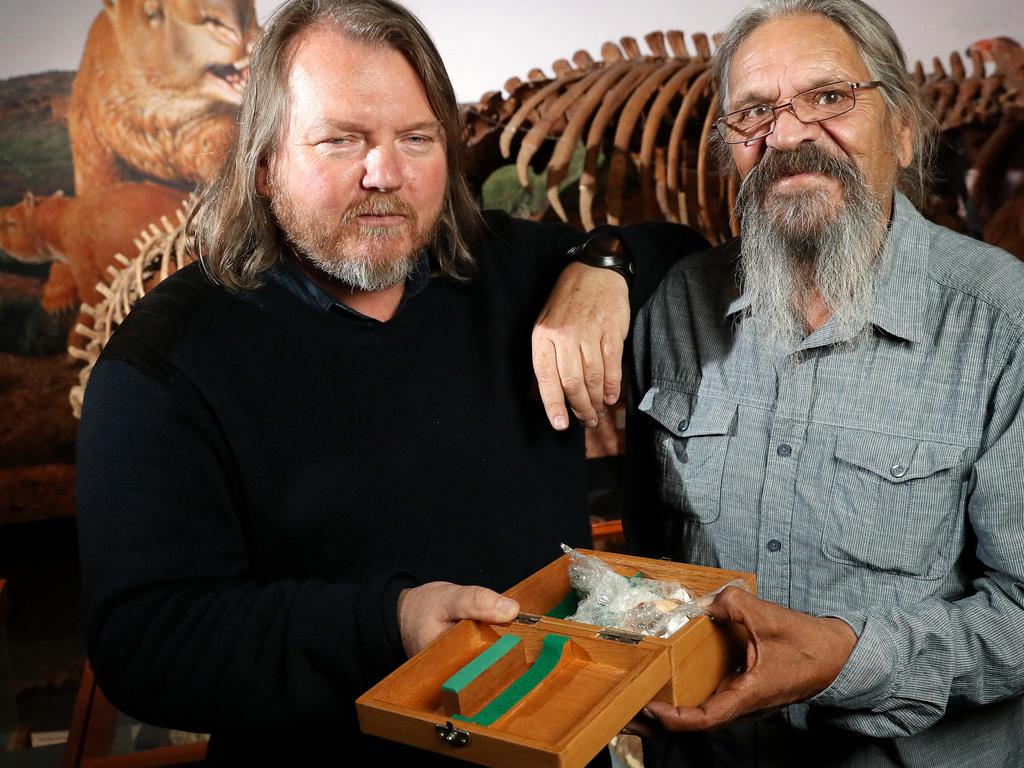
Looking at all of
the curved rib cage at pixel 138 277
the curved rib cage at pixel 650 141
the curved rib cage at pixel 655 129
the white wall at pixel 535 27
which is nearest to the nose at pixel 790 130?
the curved rib cage at pixel 655 129

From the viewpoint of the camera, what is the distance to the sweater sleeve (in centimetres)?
151

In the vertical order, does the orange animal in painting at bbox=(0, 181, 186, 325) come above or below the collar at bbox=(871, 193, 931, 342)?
above

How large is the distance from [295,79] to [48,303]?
425 centimetres

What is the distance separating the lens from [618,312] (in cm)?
200

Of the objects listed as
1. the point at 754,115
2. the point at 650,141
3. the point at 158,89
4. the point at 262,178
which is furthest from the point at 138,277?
the point at 754,115

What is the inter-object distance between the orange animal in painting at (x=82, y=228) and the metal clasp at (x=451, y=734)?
4.78 m

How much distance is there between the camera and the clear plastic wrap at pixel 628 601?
1.54 m

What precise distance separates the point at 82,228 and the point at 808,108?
4605 mm

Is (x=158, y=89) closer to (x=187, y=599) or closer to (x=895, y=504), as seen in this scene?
(x=187, y=599)

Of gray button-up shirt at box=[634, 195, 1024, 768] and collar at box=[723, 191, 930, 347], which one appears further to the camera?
collar at box=[723, 191, 930, 347]

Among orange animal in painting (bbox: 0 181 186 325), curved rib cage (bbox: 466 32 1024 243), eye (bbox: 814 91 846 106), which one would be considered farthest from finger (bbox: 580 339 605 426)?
orange animal in painting (bbox: 0 181 186 325)

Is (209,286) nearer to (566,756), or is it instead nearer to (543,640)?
(543,640)

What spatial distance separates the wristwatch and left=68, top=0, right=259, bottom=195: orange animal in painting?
373 cm

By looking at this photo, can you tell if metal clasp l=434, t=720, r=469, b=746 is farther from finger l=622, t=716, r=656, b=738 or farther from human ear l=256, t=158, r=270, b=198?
human ear l=256, t=158, r=270, b=198
